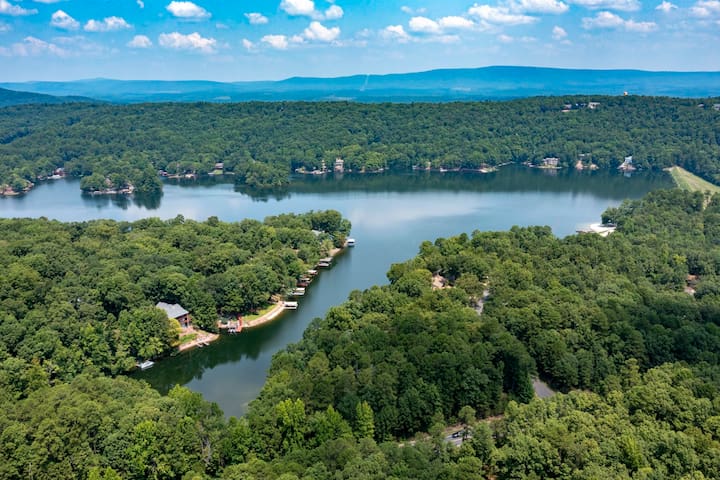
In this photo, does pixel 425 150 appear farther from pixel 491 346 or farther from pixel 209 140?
pixel 491 346

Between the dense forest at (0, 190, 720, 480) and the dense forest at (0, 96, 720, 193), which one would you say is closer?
the dense forest at (0, 190, 720, 480)

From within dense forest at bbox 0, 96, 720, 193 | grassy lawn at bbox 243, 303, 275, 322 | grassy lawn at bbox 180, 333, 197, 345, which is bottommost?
grassy lawn at bbox 180, 333, 197, 345

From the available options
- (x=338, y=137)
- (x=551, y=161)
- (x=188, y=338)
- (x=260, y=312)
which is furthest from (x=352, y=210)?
(x=551, y=161)

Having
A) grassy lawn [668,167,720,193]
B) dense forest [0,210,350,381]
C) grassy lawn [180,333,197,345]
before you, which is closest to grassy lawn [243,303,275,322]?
dense forest [0,210,350,381]

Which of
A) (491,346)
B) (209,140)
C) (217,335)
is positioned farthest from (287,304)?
(209,140)

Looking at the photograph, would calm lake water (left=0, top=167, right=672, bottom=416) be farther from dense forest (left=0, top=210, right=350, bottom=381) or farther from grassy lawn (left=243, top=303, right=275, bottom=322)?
dense forest (left=0, top=210, right=350, bottom=381)

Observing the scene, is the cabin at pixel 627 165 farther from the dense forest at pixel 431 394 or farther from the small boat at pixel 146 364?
the small boat at pixel 146 364

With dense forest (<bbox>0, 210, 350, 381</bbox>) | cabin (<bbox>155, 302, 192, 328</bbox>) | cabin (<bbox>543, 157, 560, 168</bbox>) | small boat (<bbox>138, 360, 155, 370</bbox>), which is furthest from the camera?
cabin (<bbox>543, 157, 560, 168</bbox>)

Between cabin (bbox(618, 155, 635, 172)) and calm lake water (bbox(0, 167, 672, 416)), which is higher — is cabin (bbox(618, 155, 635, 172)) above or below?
above
